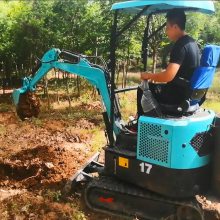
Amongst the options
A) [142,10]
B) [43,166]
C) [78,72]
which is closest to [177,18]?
[142,10]

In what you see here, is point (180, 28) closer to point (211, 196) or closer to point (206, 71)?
point (206, 71)

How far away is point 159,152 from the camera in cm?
471

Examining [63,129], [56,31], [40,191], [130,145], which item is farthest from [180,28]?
[56,31]

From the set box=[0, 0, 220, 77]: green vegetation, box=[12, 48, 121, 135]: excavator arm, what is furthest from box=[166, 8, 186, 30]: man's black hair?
box=[0, 0, 220, 77]: green vegetation

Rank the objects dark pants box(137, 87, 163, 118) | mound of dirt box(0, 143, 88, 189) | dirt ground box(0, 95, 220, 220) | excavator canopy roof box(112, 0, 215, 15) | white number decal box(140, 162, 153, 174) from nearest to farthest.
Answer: excavator canopy roof box(112, 0, 215, 15)
dark pants box(137, 87, 163, 118)
white number decal box(140, 162, 153, 174)
dirt ground box(0, 95, 220, 220)
mound of dirt box(0, 143, 88, 189)

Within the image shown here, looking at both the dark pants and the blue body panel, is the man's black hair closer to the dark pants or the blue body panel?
the dark pants

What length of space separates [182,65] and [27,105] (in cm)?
327

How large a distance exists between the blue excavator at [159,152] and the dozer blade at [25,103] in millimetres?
1491

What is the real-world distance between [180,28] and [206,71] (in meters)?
0.62

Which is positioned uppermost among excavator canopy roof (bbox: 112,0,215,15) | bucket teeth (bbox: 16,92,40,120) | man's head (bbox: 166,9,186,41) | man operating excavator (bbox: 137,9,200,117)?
excavator canopy roof (bbox: 112,0,215,15)

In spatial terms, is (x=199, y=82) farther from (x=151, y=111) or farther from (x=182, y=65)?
(x=151, y=111)

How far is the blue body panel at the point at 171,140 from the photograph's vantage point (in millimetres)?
4562

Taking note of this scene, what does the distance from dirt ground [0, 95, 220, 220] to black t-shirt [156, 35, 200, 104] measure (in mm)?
→ 1411

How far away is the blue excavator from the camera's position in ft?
15.1
